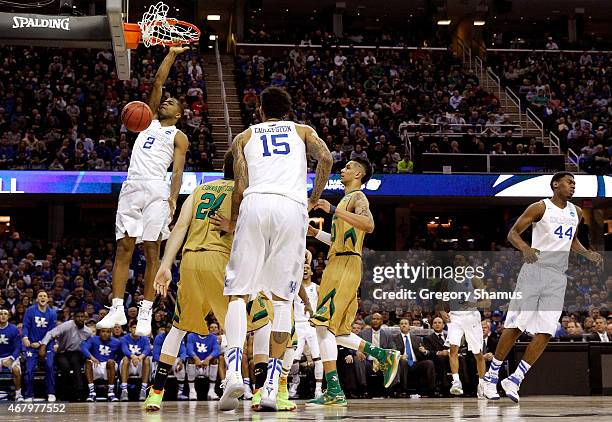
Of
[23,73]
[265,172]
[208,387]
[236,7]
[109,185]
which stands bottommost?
[208,387]

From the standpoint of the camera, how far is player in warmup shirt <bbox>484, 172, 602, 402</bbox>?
29.9 ft

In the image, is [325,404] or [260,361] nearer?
[260,361]

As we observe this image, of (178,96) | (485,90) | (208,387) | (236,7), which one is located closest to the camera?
(208,387)

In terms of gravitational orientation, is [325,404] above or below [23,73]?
below

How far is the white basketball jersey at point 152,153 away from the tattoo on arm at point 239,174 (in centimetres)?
203

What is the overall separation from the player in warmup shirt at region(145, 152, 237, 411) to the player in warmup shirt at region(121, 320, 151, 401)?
6.89 meters

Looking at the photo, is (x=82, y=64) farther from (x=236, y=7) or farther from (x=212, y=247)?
(x=212, y=247)

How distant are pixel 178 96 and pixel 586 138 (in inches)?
429

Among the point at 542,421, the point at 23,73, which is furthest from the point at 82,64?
the point at 542,421

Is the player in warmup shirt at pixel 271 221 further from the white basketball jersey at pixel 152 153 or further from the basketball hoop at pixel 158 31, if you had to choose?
the basketball hoop at pixel 158 31

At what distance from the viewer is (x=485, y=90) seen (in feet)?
91.6

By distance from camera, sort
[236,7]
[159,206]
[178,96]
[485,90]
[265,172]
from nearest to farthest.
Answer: [265,172], [159,206], [178,96], [485,90], [236,7]

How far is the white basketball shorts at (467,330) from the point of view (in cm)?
1408

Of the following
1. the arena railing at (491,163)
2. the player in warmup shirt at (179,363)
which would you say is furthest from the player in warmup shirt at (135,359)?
the arena railing at (491,163)
